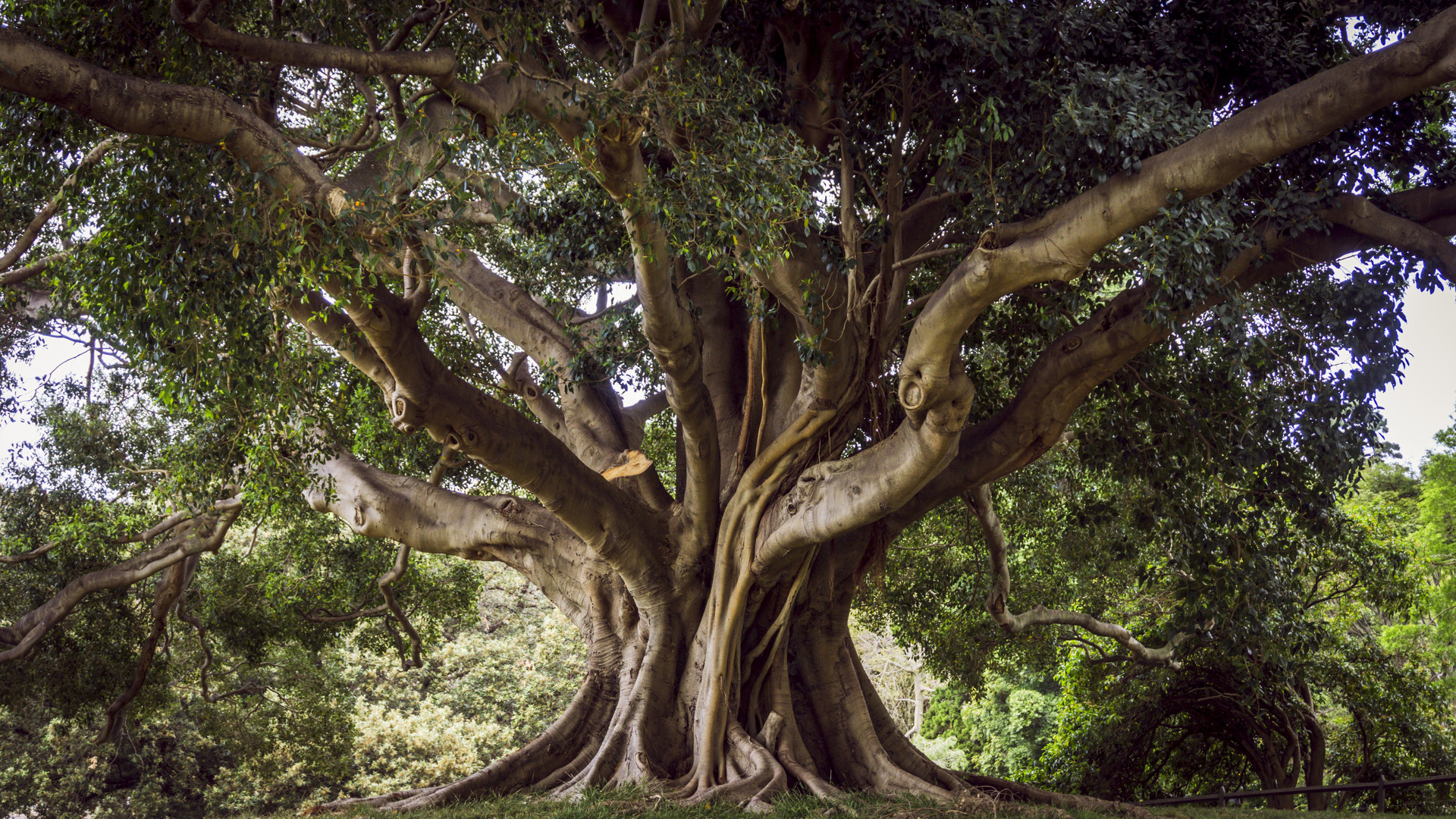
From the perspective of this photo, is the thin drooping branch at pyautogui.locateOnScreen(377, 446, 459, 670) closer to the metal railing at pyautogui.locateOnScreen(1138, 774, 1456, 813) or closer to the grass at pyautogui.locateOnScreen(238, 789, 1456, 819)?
the grass at pyautogui.locateOnScreen(238, 789, 1456, 819)

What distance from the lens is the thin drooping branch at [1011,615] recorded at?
954cm

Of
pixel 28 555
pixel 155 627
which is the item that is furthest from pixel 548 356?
pixel 28 555

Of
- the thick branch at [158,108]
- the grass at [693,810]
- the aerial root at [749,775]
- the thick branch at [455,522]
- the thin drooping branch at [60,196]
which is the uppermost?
the thin drooping branch at [60,196]

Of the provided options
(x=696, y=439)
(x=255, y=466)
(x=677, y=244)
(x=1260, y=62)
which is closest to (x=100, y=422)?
(x=255, y=466)

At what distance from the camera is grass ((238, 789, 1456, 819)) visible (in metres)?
6.06

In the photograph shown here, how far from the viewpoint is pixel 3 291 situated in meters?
8.48

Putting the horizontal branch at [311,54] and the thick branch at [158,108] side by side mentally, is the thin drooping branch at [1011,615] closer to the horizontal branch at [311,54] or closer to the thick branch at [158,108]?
the horizontal branch at [311,54]

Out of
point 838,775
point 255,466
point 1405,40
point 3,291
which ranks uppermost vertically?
point 3,291

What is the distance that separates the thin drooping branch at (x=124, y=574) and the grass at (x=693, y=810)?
123 inches

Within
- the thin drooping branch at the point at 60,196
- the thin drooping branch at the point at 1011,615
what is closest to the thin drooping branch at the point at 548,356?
the thin drooping branch at the point at 60,196

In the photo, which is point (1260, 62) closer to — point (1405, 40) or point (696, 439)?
point (1405, 40)

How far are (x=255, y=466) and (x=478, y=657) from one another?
1360 centimetres

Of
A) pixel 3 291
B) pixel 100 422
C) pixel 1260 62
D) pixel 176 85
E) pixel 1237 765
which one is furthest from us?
pixel 1237 765

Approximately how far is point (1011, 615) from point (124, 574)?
8.93m
